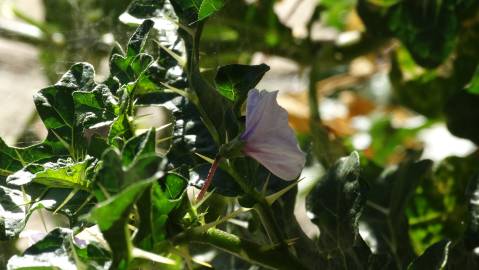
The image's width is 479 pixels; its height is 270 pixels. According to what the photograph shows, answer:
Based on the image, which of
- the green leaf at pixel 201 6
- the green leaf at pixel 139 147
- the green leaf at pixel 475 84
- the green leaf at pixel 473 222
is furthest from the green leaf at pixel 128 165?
the green leaf at pixel 475 84

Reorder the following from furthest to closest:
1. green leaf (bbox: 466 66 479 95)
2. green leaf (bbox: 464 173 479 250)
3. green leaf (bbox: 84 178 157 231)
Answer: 1. green leaf (bbox: 466 66 479 95)
2. green leaf (bbox: 464 173 479 250)
3. green leaf (bbox: 84 178 157 231)

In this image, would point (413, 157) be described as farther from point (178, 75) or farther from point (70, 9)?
point (70, 9)

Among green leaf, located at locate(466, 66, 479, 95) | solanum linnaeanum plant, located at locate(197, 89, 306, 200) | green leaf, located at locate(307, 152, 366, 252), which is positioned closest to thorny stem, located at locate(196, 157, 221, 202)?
solanum linnaeanum plant, located at locate(197, 89, 306, 200)

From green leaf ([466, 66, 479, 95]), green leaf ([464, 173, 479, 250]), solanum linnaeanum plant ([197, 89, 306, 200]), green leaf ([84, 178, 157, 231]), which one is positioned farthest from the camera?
green leaf ([466, 66, 479, 95])

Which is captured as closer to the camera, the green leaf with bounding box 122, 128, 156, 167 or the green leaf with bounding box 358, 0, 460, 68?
the green leaf with bounding box 122, 128, 156, 167

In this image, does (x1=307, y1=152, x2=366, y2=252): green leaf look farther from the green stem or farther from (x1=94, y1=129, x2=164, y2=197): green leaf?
(x1=94, y1=129, x2=164, y2=197): green leaf

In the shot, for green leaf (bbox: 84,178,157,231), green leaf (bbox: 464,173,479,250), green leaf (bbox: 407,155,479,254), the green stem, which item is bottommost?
green leaf (bbox: 407,155,479,254)

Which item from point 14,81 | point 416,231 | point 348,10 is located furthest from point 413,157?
point 14,81
